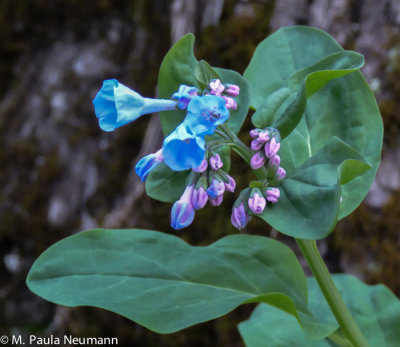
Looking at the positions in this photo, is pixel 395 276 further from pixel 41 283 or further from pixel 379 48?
pixel 41 283

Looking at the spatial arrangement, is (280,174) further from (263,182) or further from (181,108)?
(181,108)

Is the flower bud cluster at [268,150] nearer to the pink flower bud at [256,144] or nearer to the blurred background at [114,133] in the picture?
the pink flower bud at [256,144]

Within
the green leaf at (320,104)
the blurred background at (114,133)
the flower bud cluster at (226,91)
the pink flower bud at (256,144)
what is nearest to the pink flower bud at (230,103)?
the flower bud cluster at (226,91)

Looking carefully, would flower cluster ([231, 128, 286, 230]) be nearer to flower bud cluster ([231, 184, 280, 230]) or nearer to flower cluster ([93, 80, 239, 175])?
flower bud cluster ([231, 184, 280, 230])

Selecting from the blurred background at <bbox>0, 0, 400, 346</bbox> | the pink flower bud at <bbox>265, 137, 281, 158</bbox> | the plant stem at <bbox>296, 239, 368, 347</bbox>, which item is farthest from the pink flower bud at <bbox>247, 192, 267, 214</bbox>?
the blurred background at <bbox>0, 0, 400, 346</bbox>

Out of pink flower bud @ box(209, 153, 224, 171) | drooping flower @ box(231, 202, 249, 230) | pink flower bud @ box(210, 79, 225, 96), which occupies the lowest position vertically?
drooping flower @ box(231, 202, 249, 230)

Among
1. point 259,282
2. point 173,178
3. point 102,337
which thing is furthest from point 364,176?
point 102,337
